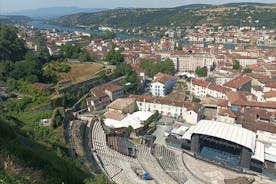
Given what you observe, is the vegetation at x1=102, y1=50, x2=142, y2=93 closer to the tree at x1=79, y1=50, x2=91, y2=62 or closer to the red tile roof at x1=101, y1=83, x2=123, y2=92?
the red tile roof at x1=101, y1=83, x2=123, y2=92

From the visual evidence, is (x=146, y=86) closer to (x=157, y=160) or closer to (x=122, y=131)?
(x=122, y=131)

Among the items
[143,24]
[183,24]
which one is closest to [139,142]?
[183,24]

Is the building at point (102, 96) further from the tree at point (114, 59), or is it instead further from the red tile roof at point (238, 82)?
the red tile roof at point (238, 82)

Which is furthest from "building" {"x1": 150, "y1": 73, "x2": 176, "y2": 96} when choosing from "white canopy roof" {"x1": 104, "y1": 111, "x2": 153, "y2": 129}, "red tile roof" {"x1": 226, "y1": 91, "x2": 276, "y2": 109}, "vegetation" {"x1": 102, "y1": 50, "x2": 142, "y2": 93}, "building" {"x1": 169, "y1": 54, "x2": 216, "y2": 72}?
"building" {"x1": 169, "y1": 54, "x2": 216, "y2": 72}

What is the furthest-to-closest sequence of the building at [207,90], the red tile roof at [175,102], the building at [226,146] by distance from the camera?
1. the building at [207,90]
2. the red tile roof at [175,102]
3. the building at [226,146]

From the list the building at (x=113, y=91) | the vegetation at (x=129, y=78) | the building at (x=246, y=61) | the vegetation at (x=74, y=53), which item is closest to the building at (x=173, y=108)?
the building at (x=113, y=91)

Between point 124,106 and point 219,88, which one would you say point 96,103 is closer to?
point 124,106

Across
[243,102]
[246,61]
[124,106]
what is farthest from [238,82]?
[246,61]
